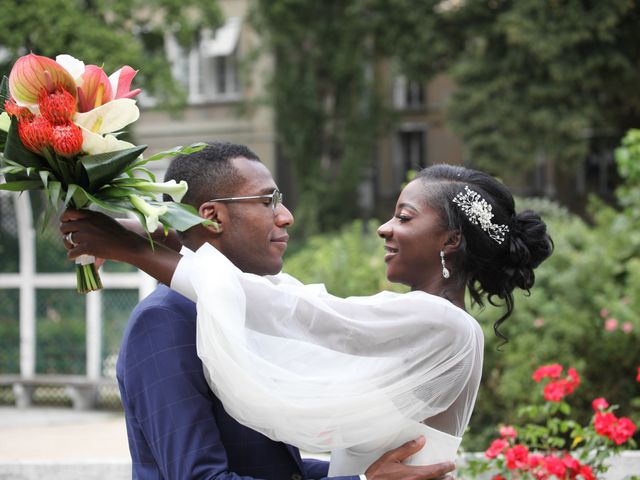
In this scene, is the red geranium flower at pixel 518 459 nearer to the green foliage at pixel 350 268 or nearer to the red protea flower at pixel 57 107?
the red protea flower at pixel 57 107

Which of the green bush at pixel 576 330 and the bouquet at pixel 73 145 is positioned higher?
the bouquet at pixel 73 145

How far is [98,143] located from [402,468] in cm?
126

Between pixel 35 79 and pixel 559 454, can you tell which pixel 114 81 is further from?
pixel 559 454

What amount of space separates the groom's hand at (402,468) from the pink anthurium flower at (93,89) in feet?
4.27

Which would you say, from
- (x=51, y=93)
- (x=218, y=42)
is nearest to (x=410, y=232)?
(x=51, y=93)

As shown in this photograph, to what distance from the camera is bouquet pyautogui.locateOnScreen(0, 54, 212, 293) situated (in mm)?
2648

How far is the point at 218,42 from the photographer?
3122 cm

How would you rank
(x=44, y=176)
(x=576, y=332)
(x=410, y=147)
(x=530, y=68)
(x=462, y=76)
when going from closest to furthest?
(x=44, y=176) < (x=576, y=332) < (x=530, y=68) < (x=462, y=76) < (x=410, y=147)

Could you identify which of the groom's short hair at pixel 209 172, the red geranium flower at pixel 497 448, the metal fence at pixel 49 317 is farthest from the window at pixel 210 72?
the groom's short hair at pixel 209 172

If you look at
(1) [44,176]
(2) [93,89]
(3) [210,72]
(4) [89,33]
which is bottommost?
(1) [44,176]

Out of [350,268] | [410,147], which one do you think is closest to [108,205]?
[350,268]

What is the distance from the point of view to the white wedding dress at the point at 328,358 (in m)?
2.67

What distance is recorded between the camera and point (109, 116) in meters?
2.75

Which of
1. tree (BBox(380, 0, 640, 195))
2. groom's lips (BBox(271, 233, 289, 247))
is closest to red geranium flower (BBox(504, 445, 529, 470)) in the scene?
groom's lips (BBox(271, 233, 289, 247))
